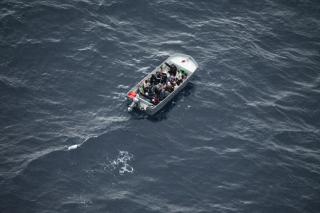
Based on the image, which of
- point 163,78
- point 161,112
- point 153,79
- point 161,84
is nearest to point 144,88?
point 153,79

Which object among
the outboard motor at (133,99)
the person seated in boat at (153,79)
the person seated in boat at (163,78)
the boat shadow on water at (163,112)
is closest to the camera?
the outboard motor at (133,99)

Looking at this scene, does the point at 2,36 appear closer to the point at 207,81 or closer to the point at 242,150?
the point at 207,81

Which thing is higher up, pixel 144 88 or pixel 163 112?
pixel 144 88

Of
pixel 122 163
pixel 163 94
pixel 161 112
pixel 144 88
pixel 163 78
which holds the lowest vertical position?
pixel 122 163

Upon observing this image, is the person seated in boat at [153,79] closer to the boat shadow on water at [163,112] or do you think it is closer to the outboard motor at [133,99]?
the boat shadow on water at [163,112]

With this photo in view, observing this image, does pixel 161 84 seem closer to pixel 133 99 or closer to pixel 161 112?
pixel 161 112

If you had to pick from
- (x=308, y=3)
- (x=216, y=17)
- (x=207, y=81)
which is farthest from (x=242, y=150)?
(x=308, y=3)

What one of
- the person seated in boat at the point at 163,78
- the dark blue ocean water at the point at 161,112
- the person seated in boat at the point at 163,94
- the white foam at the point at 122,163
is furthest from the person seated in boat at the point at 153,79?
the white foam at the point at 122,163
